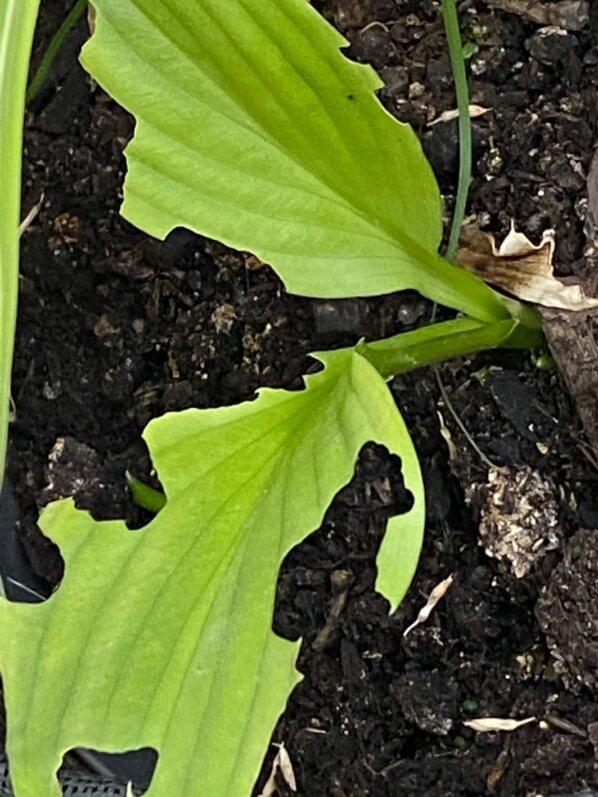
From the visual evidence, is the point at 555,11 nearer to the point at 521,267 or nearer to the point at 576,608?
the point at 521,267

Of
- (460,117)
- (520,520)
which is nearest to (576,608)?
(520,520)

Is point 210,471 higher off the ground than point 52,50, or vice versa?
point 52,50

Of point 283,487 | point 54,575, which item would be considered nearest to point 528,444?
point 283,487

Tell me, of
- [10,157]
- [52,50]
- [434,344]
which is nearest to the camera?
[10,157]

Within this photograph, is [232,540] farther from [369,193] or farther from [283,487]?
[369,193]

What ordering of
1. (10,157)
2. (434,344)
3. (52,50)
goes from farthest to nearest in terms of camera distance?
(52,50) → (434,344) → (10,157)

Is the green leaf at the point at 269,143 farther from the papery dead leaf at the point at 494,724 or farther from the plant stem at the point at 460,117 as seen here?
the papery dead leaf at the point at 494,724

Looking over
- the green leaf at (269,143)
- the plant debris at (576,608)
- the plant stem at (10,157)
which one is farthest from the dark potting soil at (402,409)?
the plant stem at (10,157)
